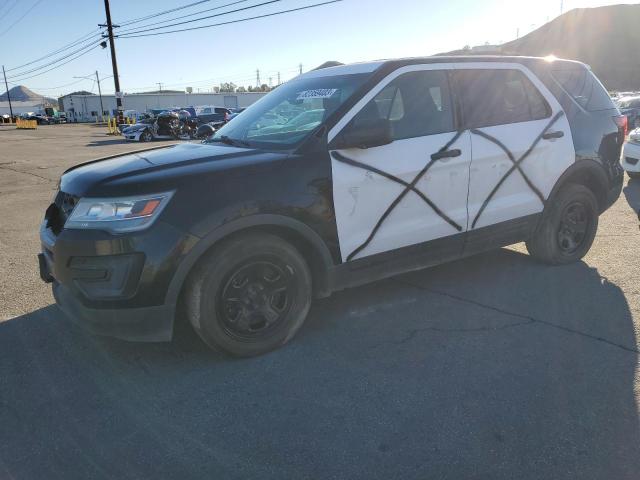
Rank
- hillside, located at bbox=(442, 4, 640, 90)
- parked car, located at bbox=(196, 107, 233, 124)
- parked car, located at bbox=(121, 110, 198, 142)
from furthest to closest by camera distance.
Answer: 1. hillside, located at bbox=(442, 4, 640, 90)
2. parked car, located at bbox=(196, 107, 233, 124)
3. parked car, located at bbox=(121, 110, 198, 142)

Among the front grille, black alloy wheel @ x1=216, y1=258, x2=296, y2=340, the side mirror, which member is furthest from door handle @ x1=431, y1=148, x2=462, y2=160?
the front grille

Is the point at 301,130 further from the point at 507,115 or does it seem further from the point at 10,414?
the point at 10,414

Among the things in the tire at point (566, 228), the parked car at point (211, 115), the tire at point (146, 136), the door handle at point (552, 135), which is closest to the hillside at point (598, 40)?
the parked car at point (211, 115)

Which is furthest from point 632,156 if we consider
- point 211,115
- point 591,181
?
point 211,115

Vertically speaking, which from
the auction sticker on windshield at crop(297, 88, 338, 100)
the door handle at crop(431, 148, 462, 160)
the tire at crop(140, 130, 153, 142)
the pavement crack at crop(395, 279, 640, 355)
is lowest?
the pavement crack at crop(395, 279, 640, 355)

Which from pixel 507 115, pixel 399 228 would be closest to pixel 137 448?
pixel 399 228

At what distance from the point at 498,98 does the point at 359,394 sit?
2.76 metres

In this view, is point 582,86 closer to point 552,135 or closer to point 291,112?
point 552,135

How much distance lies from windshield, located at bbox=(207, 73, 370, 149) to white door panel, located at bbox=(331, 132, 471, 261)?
1.34 ft

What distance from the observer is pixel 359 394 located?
2834 mm

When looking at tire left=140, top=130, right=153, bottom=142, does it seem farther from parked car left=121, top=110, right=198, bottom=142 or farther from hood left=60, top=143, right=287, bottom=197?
hood left=60, top=143, right=287, bottom=197

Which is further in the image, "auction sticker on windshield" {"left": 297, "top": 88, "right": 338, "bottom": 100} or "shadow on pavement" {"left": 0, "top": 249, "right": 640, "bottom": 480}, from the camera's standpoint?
"auction sticker on windshield" {"left": 297, "top": 88, "right": 338, "bottom": 100}

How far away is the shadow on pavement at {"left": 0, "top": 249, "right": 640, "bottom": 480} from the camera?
2.31 metres

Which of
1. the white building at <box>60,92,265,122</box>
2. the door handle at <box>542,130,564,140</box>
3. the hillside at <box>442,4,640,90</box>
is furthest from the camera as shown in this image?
the hillside at <box>442,4,640,90</box>
